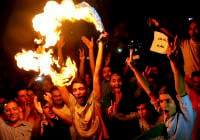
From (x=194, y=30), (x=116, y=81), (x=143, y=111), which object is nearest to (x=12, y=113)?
(x=116, y=81)

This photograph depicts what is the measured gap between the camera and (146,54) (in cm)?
816

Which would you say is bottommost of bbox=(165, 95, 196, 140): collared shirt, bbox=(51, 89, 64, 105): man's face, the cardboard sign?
bbox=(165, 95, 196, 140): collared shirt

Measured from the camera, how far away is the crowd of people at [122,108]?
5.11 m

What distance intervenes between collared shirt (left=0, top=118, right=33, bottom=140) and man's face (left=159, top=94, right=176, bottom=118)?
2.76 metres

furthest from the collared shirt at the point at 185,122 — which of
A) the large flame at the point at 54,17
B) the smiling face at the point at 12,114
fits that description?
the smiling face at the point at 12,114

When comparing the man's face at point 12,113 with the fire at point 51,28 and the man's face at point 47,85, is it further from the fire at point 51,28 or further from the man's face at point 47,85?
the man's face at point 47,85

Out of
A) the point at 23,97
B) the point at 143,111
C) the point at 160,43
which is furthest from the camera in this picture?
the point at 23,97

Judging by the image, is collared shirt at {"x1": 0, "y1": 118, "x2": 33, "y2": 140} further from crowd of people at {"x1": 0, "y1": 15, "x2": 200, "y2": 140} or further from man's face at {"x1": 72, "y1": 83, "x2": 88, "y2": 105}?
man's face at {"x1": 72, "y1": 83, "x2": 88, "y2": 105}

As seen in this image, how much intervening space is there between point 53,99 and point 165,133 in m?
2.58

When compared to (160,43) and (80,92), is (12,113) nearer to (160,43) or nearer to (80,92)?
(80,92)

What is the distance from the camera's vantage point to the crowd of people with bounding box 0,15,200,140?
511 cm

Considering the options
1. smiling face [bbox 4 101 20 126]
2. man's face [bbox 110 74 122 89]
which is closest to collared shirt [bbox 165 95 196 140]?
→ man's face [bbox 110 74 122 89]

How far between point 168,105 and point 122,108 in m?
1.04

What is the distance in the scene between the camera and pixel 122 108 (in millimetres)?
5816
